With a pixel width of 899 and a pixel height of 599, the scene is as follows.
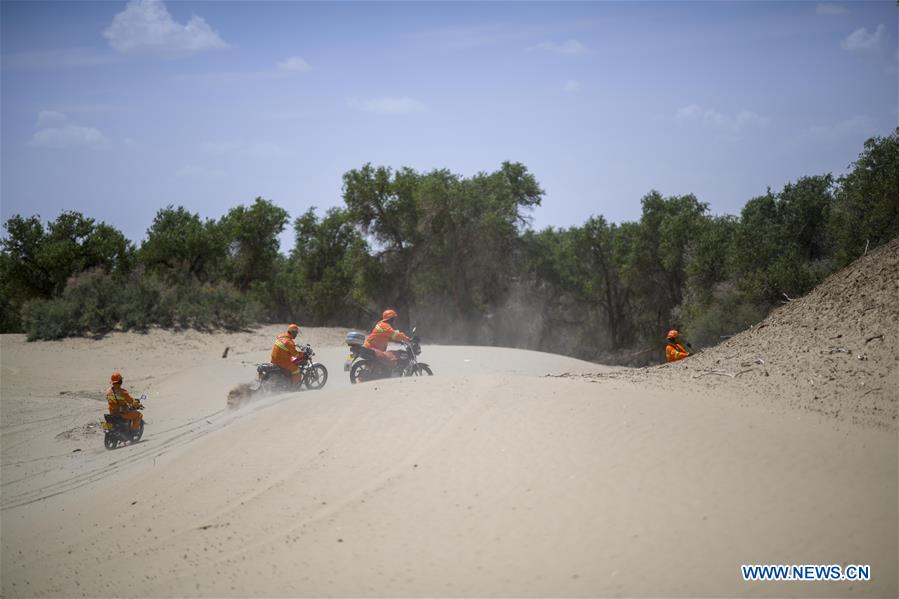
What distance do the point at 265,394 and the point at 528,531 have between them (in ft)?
30.7

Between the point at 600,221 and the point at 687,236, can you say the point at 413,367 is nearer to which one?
the point at 687,236

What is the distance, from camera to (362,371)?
14.6 m

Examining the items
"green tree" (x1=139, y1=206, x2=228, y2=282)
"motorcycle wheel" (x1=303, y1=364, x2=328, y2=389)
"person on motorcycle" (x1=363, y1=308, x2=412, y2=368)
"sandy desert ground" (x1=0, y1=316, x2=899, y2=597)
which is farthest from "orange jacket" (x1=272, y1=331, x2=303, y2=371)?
"green tree" (x1=139, y1=206, x2=228, y2=282)

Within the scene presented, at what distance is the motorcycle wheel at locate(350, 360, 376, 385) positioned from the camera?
47.6 feet

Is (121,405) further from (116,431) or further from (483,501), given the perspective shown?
(483,501)

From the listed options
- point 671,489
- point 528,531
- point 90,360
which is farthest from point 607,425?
point 90,360

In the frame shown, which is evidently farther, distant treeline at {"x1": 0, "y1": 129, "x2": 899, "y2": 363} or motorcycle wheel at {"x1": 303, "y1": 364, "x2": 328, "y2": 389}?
distant treeline at {"x1": 0, "y1": 129, "x2": 899, "y2": 363}

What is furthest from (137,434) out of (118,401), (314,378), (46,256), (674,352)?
(46,256)

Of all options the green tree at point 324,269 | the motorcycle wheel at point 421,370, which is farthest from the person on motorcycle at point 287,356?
the green tree at point 324,269

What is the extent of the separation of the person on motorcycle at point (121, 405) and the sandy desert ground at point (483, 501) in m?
2.53

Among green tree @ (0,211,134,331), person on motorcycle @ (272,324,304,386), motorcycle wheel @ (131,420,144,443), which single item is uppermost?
green tree @ (0,211,134,331)

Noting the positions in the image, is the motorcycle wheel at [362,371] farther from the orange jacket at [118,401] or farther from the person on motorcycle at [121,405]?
the orange jacket at [118,401]

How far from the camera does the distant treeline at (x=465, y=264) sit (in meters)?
28.7

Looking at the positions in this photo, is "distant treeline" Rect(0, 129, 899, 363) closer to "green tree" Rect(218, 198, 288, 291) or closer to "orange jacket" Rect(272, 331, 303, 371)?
"green tree" Rect(218, 198, 288, 291)
